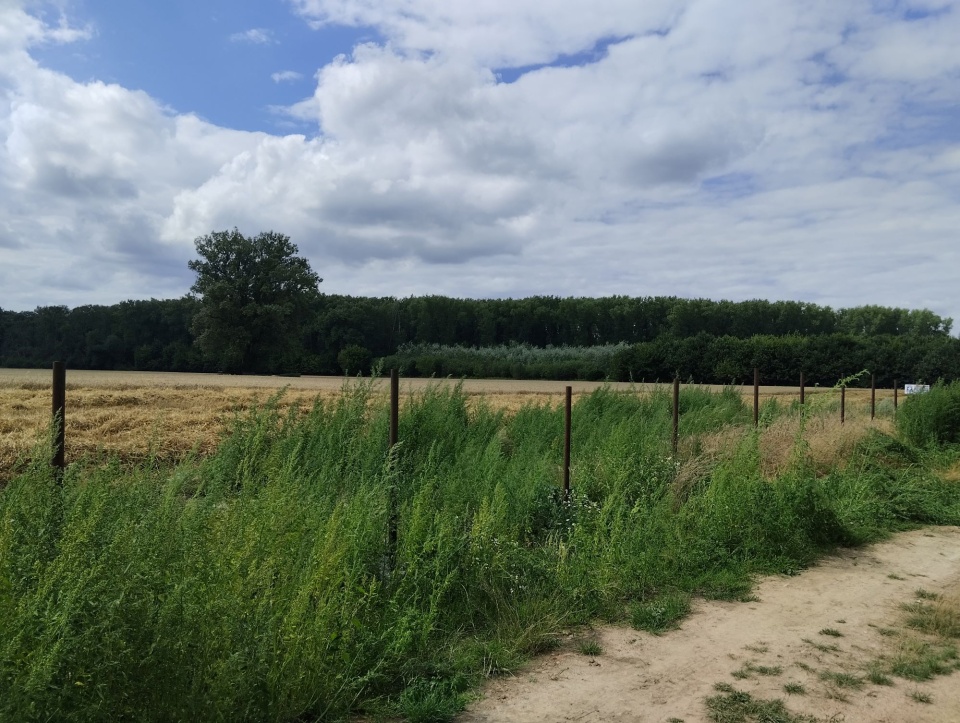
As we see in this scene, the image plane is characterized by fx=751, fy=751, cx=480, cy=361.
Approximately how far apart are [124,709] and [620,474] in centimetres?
608

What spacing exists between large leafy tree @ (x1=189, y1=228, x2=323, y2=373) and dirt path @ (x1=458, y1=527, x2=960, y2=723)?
182 ft

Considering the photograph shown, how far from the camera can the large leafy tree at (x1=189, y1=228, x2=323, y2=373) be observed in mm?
58438

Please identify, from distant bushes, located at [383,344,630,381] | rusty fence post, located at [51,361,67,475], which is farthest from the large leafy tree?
rusty fence post, located at [51,361,67,475]

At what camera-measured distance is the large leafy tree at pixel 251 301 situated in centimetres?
5844

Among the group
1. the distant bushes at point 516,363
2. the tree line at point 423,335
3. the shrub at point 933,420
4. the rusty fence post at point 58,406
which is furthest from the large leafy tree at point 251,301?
the rusty fence post at point 58,406

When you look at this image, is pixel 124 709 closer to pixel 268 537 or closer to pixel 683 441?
pixel 268 537

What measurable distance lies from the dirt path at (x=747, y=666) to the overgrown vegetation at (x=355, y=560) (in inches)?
10.6

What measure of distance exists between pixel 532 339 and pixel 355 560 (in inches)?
3117

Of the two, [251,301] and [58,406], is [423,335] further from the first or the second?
[58,406]


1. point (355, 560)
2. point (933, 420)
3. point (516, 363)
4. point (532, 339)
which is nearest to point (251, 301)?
point (516, 363)

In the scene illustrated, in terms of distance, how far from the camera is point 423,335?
7875cm

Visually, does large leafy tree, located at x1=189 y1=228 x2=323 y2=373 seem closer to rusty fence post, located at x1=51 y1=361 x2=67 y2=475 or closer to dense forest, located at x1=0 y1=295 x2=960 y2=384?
dense forest, located at x1=0 y1=295 x2=960 y2=384

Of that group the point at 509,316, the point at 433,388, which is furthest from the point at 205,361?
the point at 433,388

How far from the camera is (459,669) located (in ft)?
15.8
